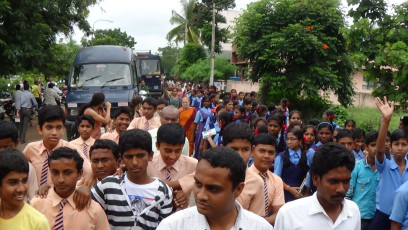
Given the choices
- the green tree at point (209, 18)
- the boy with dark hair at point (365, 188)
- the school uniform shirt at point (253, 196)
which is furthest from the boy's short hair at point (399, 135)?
the green tree at point (209, 18)

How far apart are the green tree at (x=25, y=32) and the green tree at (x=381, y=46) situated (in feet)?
30.4

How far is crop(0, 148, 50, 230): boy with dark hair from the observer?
2.71 meters

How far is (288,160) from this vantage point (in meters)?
Result: 5.18

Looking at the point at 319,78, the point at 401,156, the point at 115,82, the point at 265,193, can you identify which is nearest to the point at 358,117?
the point at 319,78

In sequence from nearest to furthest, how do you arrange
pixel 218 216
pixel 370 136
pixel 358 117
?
pixel 218 216 → pixel 370 136 → pixel 358 117

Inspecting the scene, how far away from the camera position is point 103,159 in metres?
3.69

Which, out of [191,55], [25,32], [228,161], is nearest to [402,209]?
[228,161]

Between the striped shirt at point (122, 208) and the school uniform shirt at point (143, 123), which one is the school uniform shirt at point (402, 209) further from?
the school uniform shirt at point (143, 123)

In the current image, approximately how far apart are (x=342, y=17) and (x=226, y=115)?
29.5 ft

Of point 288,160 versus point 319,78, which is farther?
point 319,78

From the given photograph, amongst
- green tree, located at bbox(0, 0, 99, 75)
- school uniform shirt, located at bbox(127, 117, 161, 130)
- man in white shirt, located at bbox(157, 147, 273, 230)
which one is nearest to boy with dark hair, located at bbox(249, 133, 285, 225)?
man in white shirt, located at bbox(157, 147, 273, 230)

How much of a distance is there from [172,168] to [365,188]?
2.10 metres

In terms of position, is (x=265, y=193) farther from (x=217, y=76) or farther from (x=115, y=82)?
(x=217, y=76)

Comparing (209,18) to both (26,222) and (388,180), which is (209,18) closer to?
(388,180)
